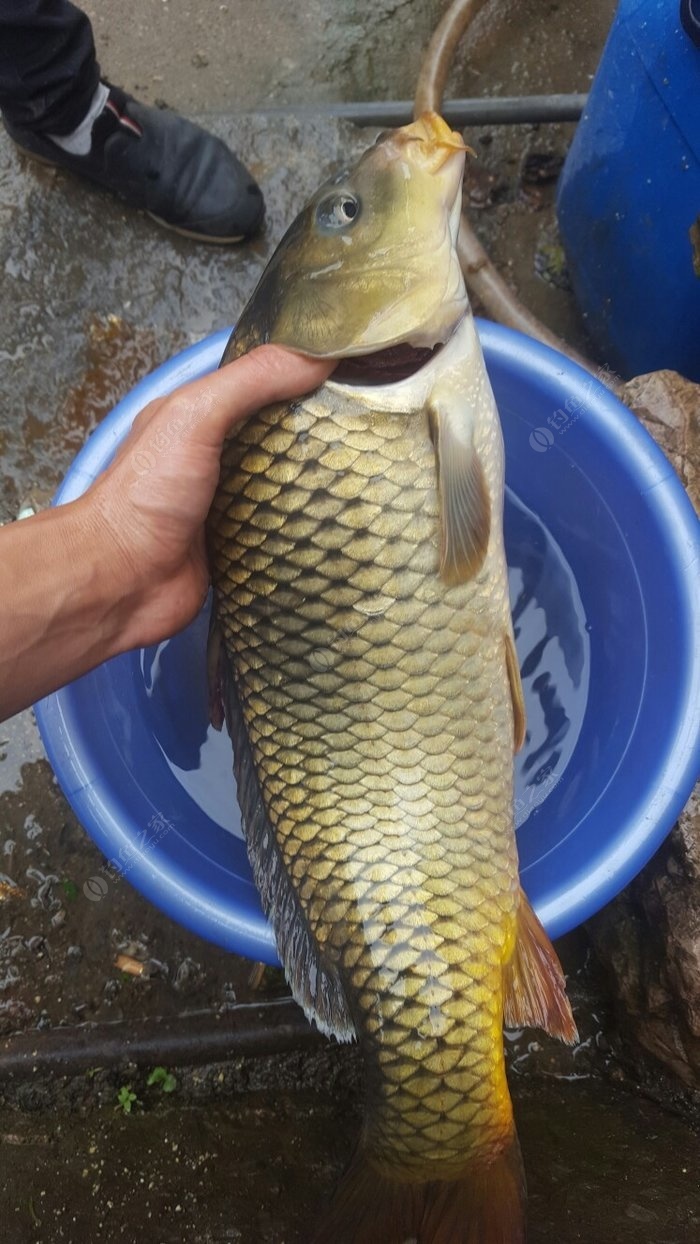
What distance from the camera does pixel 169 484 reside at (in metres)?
1.31

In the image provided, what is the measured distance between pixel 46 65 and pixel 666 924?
7.55 ft

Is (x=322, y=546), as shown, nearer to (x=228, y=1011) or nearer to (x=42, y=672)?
(x=42, y=672)

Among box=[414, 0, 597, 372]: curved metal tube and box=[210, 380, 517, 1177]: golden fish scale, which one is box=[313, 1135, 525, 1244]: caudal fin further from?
box=[414, 0, 597, 372]: curved metal tube

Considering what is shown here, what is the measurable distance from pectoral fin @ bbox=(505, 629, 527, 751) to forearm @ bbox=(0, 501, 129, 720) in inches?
25.2

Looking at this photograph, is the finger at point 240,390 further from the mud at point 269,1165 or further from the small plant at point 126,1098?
the small plant at point 126,1098

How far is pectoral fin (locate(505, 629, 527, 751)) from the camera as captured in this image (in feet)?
4.83

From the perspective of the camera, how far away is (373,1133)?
134 cm

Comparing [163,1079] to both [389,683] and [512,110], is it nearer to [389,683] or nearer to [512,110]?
[389,683]

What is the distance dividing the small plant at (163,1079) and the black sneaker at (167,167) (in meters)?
2.06

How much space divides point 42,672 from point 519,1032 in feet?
4.40

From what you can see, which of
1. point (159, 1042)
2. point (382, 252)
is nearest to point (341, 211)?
point (382, 252)

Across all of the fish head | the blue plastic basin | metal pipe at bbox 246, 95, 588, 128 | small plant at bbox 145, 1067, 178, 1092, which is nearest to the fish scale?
the fish head

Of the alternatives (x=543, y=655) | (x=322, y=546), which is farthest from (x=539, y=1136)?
(x=322, y=546)

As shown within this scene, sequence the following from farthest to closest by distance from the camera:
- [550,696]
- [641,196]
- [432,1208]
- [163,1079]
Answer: [550,696] < [163,1079] < [641,196] < [432,1208]
